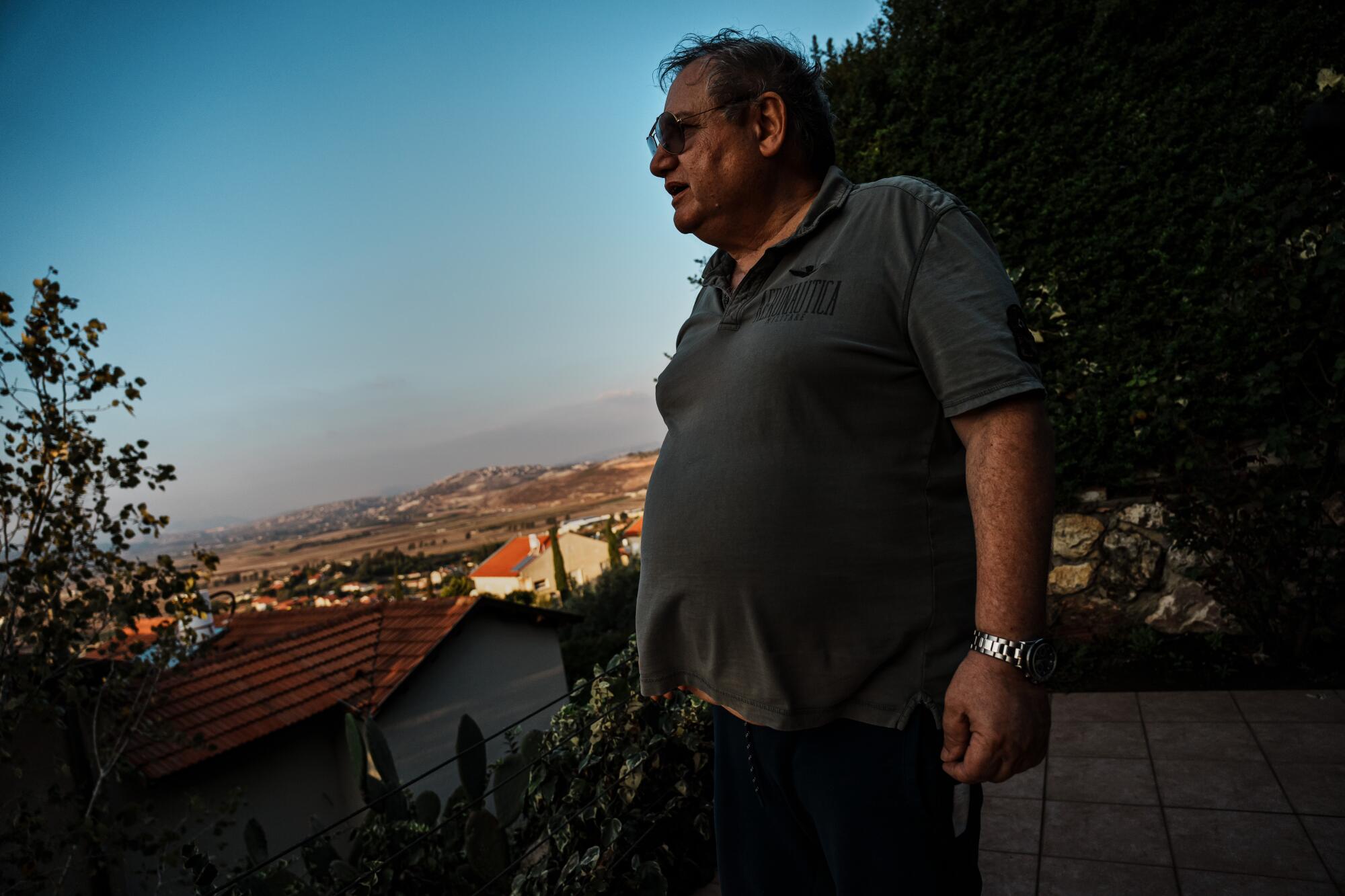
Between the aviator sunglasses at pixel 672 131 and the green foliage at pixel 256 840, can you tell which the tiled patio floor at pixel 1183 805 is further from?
the green foliage at pixel 256 840

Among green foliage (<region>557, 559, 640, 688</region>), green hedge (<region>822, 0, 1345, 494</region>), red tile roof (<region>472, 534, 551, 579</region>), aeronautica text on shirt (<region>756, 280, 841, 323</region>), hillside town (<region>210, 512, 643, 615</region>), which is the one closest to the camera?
aeronautica text on shirt (<region>756, 280, 841, 323</region>)

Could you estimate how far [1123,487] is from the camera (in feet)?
15.1

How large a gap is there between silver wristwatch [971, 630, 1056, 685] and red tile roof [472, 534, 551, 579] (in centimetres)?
3406

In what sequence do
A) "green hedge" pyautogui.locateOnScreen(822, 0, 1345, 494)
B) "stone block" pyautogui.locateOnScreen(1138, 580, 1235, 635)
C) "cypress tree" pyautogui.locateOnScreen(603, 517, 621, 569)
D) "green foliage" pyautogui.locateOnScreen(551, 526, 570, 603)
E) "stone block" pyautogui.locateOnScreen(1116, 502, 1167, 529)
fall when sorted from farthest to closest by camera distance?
"green foliage" pyautogui.locateOnScreen(551, 526, 570, 603)
"cypress tree" pyautogui.locateOnScreen(603, 517, 621, 569)
"stone block" pyautogui.locateOnScreen(1116, 502, 1167, 529)
"stone block" pyautogui.locateOnScreen(1138, 580, 1235, 635)
"green hedge" pyautogui.locateOnScreen(822, 0, 1345, 494)

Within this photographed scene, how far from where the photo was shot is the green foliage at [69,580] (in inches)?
162

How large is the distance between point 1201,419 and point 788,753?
14.1 ft

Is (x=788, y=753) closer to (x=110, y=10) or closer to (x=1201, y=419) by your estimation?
(x=1201, y=419)

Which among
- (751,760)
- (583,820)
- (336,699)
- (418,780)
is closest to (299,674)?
(336,699)

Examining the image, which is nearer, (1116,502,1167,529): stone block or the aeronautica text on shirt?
the aeronautica text on shirt

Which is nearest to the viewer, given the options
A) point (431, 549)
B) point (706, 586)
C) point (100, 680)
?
point (706, 586)

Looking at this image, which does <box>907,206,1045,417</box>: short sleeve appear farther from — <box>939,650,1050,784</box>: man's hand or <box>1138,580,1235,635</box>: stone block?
<box>1138,580,1235,635</box>: stone block

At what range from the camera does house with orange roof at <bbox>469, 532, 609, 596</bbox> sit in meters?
34.0

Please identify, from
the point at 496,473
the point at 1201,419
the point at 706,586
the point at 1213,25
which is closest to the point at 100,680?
the point at 706,586

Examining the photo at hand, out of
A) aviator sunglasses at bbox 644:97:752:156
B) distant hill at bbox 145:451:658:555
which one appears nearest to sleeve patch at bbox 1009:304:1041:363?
aviator sunglasses at bbox 644:97:752:156
